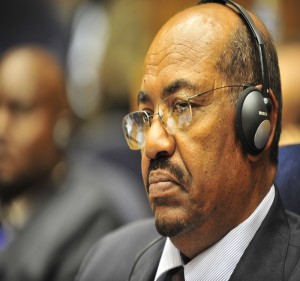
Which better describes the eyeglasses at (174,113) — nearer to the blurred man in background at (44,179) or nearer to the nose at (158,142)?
the nose at (158,142)

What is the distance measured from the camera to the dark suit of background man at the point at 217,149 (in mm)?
1479

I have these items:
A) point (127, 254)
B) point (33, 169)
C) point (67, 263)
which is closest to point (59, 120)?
point (33, 169)

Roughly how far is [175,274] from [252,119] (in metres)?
0.36

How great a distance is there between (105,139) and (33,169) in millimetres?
877

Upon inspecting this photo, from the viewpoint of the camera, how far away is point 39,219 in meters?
2.61

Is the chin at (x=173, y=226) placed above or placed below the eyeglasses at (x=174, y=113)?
below

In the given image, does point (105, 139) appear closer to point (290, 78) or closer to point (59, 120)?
point (59, 120)

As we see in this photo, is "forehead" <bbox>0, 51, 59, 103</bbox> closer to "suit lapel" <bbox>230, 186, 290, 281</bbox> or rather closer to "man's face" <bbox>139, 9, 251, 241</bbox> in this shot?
"man's face" <bbox>139, 9, 251, 241</bbox>

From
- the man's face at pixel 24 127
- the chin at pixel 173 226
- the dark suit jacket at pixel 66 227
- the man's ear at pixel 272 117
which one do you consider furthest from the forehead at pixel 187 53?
the man's face at pixel 24 127

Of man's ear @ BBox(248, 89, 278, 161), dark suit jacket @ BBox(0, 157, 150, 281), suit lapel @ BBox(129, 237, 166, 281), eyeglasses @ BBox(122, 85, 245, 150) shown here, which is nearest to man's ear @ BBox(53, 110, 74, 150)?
dark suit jacket @ BBox(0, 157, 150, 281)

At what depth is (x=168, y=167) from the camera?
4.91 ft

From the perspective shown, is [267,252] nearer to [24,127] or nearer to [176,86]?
[176,86]

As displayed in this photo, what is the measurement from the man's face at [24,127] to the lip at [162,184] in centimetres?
138

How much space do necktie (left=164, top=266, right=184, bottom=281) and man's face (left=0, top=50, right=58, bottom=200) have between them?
1342mm
